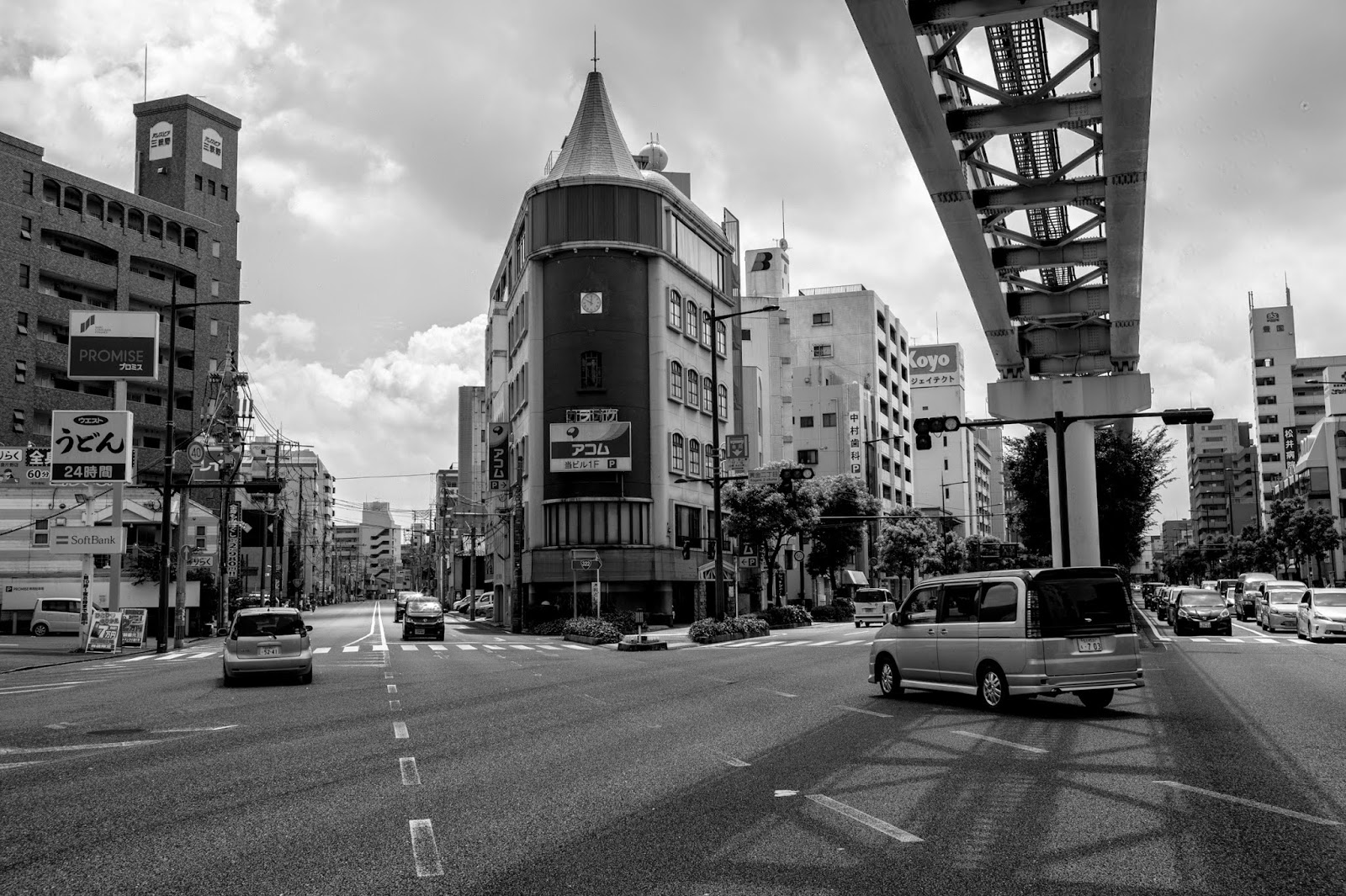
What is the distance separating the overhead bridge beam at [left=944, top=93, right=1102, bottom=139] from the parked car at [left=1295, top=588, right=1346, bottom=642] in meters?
24.4

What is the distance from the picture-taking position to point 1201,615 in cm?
3975

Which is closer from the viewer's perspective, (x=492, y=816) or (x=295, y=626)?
(x=492, y=816)

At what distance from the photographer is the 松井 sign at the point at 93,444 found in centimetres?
3706

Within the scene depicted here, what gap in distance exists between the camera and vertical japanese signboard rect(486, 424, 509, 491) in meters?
67.9

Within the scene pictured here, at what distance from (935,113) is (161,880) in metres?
12.2

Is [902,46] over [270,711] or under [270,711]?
over

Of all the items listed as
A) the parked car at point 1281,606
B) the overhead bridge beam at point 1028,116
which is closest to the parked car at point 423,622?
the parked car at point 1281,606

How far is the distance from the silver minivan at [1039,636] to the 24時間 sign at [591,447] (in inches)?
1632

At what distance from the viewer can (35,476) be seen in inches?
2224

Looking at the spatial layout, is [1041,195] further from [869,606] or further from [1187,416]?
[869,606]

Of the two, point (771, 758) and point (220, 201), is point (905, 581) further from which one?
point (771, 758)

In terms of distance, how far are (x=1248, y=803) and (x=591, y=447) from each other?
50.0 m

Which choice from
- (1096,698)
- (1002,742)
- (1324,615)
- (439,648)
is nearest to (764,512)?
(439,648)

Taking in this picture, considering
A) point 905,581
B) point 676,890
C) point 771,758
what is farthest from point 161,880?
point 905,581
